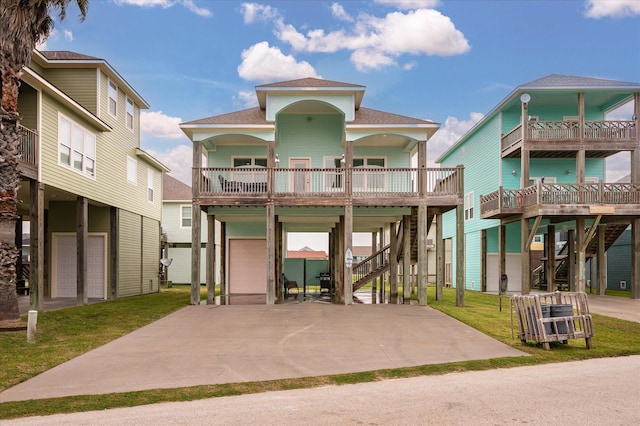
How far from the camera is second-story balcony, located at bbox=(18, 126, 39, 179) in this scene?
15930 millimetres

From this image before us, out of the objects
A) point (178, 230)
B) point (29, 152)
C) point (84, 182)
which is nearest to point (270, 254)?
point (84, 182)

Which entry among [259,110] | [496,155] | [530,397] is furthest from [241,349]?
[496,155]

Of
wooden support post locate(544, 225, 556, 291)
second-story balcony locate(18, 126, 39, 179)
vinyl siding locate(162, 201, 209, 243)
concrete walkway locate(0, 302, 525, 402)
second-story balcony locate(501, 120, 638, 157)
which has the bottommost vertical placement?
concrete walkway locate(0, 302, 525, 402)

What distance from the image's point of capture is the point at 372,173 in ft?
69.0

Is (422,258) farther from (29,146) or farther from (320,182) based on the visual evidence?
(29,146)

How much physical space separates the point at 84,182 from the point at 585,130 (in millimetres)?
21787

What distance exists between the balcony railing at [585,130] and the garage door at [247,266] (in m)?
13.5

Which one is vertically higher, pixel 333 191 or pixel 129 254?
pixel 333 191

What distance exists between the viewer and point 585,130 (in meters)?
25.0

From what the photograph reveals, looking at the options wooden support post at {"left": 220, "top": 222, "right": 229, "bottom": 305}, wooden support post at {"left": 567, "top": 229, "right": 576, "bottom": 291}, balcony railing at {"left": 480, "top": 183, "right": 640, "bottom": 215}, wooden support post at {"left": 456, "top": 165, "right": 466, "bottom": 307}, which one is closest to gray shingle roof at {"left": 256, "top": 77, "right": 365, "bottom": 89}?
wooden support post at {"left": 456, "top": 165, "right": 466, "bottom": 307}

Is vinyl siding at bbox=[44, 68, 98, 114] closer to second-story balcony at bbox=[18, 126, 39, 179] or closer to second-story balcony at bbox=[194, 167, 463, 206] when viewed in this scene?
second-story balcony at bbox=[18, 126, 39, 179]

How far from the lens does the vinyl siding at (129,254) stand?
82.1ft

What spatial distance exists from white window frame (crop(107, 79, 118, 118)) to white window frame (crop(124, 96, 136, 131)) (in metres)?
1.30

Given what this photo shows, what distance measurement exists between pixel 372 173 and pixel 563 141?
386 inches
